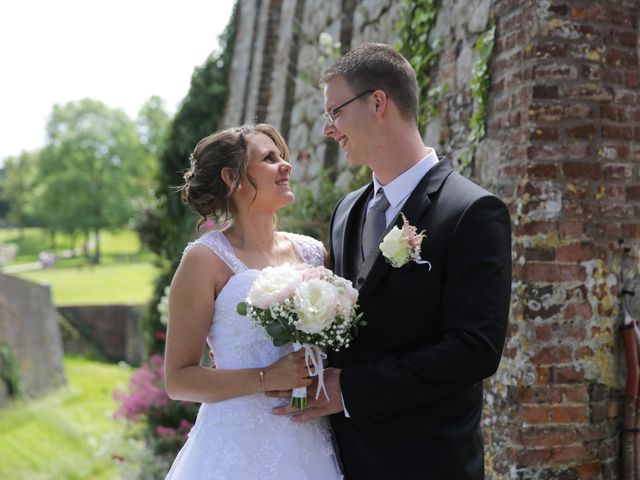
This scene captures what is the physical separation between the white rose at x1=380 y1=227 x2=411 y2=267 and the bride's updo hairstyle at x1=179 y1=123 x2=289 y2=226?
2.70ft

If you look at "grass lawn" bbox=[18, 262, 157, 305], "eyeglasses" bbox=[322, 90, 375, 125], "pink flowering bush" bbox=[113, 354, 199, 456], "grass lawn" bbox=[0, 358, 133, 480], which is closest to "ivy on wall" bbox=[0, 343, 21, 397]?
"grass lawn" bbox=[0, 358, 133, 480]

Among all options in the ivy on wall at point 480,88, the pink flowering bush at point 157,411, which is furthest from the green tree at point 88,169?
the ivy on wall at point 480,88

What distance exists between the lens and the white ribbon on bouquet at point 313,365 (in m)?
2.61

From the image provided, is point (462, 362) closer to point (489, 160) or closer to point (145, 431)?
point (489, 160)

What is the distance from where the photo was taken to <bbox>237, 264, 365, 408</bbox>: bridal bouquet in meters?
2.43

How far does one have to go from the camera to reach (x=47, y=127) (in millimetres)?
65312

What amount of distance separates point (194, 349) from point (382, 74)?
125 centimetres

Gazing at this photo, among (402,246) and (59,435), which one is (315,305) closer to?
(402,246)

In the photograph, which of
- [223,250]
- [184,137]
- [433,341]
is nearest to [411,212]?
[433,341]

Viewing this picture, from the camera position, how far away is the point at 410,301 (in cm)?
252

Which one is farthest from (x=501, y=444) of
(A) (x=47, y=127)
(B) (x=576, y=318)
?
(A) (x=47, y=127)

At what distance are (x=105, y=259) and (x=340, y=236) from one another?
60281 mm

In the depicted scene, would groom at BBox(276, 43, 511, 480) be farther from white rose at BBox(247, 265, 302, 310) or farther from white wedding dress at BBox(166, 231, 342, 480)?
white rose at BBox(247, 265, 302, 310)

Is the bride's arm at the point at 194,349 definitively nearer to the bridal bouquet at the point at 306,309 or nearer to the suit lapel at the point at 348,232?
the bridal bouquet at the point at 306,309
